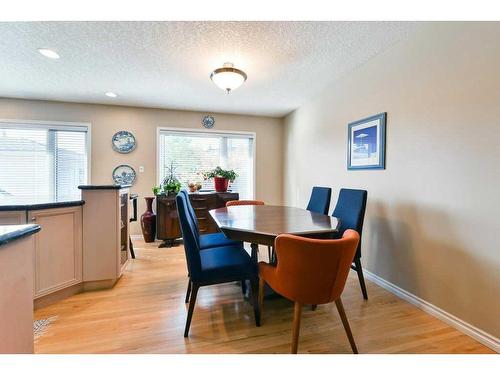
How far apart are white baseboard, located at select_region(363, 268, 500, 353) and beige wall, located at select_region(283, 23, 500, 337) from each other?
0.04 m

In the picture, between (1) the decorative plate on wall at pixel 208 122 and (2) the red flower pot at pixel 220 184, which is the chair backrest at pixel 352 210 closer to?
(2) the red flower pot at pixel 220 184

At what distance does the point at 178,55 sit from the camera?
242 centimetres

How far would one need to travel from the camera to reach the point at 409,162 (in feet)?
6.91

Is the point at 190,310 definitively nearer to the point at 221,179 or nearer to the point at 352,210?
the point at 352,210

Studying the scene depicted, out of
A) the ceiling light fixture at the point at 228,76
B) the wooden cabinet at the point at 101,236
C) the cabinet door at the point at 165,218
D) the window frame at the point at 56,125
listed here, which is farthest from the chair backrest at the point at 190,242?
the window frame at the point at 56,125

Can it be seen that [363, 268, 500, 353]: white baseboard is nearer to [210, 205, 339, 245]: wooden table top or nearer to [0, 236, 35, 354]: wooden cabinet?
[210, 205, 339, 245]: wooden table top

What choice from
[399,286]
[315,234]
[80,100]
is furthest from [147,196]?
[399,286]

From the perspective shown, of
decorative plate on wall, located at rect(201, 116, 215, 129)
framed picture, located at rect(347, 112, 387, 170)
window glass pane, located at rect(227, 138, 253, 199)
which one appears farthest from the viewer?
window glass pane, located at rect(227, 138, 253, 199)


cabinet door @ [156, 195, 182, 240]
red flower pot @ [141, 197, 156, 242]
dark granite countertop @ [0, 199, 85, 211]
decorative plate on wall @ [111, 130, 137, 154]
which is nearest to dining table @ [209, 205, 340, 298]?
dark granite countertop @ [0, 199, 85, 211]

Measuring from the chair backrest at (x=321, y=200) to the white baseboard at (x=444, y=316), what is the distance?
887 mm

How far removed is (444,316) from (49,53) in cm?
429

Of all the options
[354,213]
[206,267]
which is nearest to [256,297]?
[206,267]

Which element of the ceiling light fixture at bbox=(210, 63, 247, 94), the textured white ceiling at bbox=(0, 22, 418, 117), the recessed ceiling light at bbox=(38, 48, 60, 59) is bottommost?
the ceiling light fixture at bbox=(210, 63, 247, 94)

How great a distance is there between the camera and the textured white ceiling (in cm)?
200
